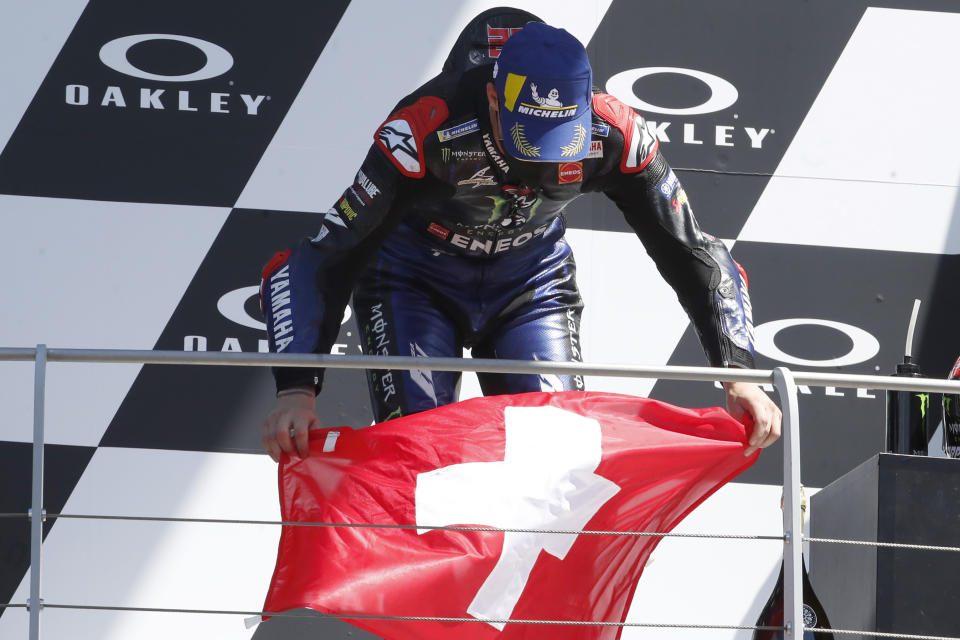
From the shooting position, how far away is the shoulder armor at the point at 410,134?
165cm

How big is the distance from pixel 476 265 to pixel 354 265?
263 mm

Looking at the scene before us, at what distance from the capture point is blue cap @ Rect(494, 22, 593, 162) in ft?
5.07

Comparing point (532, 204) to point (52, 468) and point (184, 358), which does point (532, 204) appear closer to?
point (184, 358)

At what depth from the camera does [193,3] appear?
8.30 ft

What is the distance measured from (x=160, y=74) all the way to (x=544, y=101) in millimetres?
1262

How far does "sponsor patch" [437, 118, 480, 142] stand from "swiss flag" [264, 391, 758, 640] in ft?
1.33

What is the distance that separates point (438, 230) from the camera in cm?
Answer: 183

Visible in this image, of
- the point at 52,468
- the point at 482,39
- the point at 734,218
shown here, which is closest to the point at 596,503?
the point at 482,39

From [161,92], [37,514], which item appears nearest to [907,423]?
[37,514]

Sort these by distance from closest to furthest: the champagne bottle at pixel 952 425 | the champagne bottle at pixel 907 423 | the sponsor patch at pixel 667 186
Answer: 1. the sponsor patch at pixel 667 186
2. the champagne bottle at pixel 952 425
3. the champagne bottle at pixel 907 423

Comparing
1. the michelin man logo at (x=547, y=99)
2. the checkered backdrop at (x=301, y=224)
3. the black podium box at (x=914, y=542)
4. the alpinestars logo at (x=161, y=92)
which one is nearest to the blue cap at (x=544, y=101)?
the michelin man logo at (x=547, y=99)

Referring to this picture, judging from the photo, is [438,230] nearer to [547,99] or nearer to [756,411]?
[547,99]

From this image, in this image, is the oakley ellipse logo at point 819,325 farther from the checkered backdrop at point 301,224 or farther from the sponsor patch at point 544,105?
the sponsor patch at point 544,105

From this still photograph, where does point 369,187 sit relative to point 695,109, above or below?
above
